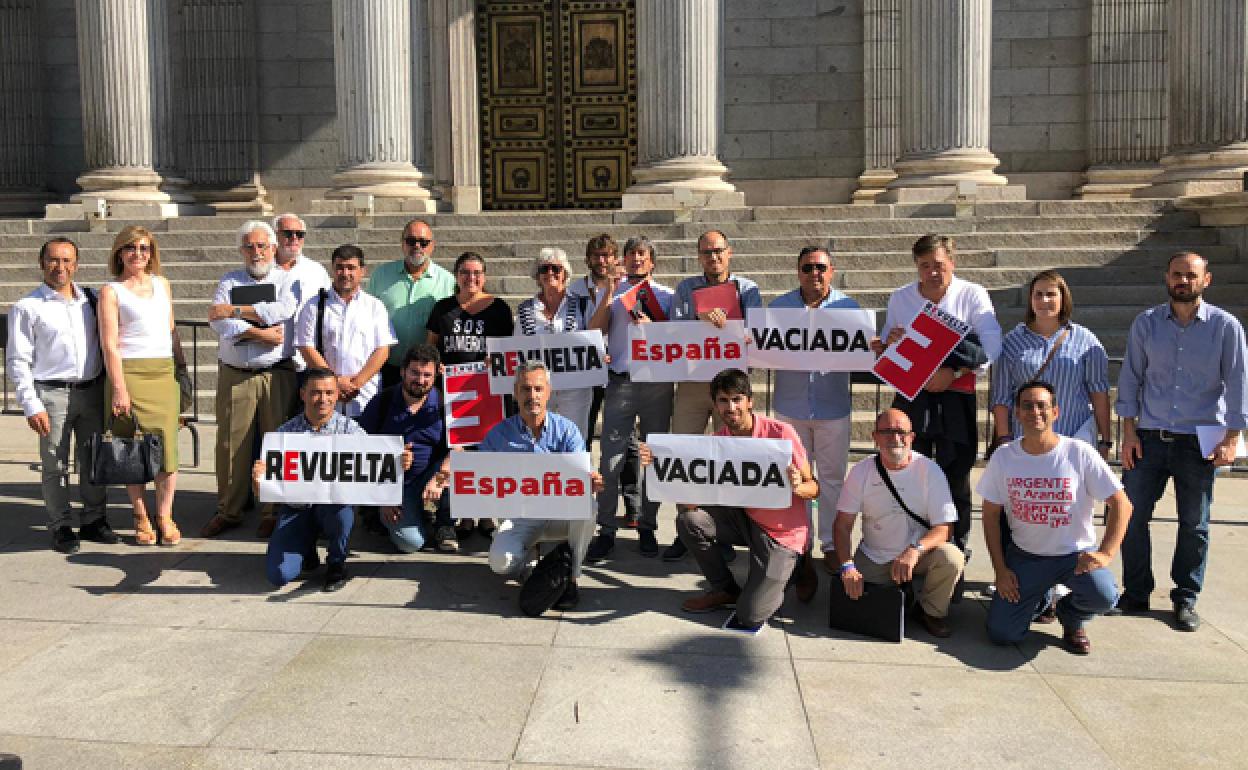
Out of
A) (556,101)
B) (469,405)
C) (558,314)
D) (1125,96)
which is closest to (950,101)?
(1125,96)

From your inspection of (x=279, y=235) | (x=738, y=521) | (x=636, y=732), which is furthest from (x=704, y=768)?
(x=279, y=235)

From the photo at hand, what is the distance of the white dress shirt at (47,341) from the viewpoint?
7102 mm

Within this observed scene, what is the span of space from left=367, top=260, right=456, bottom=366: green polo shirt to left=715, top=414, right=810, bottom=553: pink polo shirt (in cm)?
279

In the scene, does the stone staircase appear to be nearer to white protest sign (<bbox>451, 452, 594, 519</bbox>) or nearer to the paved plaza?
the paved plaza

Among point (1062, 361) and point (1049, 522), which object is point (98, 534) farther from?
point (1062, 361)

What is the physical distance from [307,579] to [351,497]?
2.08ft

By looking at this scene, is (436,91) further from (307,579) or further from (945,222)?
(307,579)

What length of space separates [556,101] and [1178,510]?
15.0 m

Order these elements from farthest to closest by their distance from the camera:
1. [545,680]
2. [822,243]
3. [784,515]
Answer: [822,243]
[784,515]
[545,680]

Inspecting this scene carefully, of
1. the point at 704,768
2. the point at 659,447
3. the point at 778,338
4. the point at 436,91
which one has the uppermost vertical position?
the point at 436,91

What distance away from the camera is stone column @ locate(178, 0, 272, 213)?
63.4ft

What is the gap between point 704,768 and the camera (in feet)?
14.2

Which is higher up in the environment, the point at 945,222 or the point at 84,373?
the point at 945,222

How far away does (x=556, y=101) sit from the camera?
64.1 ft
